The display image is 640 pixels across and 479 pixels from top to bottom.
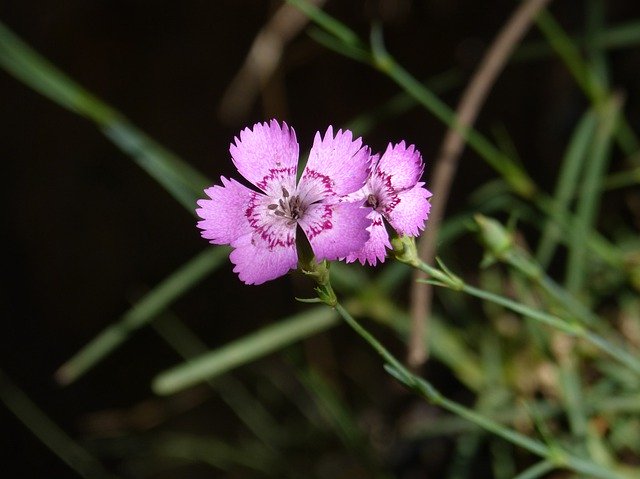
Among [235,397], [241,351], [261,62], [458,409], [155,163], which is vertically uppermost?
[261,62]

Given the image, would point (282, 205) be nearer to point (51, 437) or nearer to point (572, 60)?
point (572, 60)

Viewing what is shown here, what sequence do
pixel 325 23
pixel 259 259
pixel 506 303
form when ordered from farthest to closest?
pixel 325 23
pixel 506 303
pixel 259 259

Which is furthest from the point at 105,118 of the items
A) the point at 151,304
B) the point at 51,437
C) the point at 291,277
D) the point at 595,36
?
the point at 291,277

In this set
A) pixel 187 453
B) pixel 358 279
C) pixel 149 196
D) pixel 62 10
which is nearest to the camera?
pixel 358 279

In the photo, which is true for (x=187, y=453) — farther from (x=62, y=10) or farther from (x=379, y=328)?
(x=62, y=10)

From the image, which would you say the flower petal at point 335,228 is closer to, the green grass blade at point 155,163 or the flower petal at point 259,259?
the flower petal at point 259,259

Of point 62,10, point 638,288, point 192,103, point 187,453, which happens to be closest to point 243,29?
point 192,103

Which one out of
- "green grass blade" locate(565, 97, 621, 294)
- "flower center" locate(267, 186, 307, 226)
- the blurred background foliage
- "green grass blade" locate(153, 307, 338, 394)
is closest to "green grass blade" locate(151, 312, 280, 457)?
the blurred background foliage
